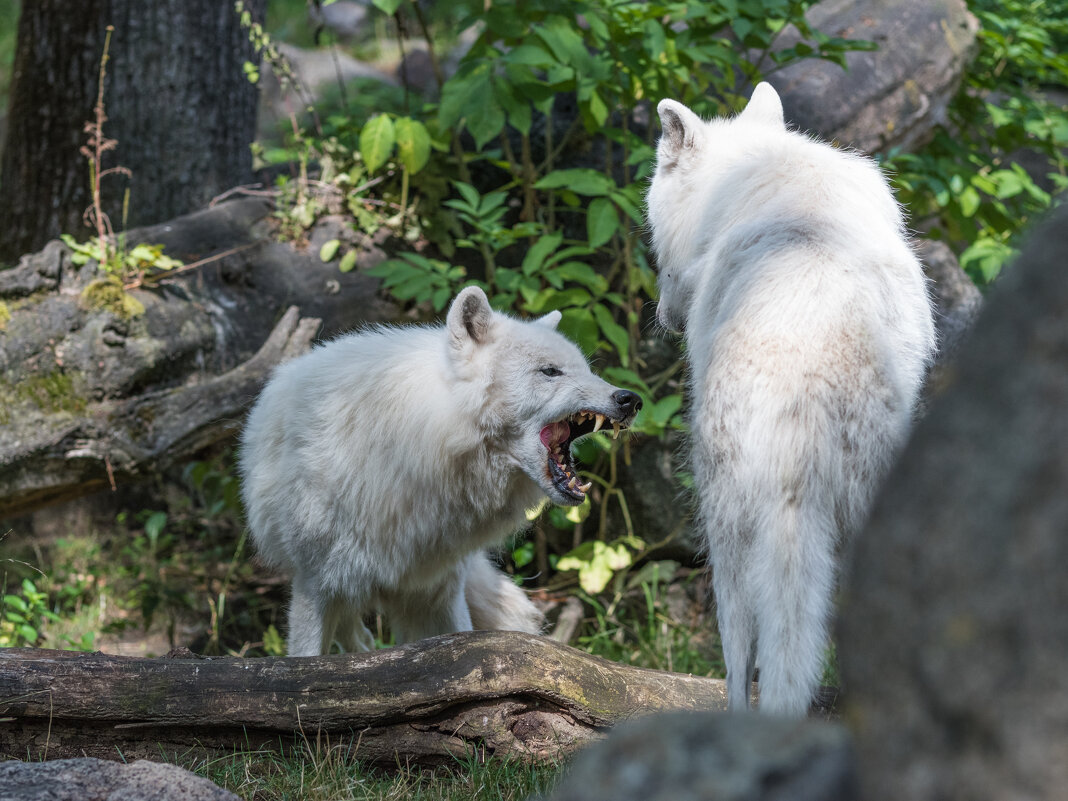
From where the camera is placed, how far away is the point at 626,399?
362 cm

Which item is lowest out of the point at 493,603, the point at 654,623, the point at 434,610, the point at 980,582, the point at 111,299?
the point at 654,623

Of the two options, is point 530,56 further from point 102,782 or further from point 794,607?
point 102,782

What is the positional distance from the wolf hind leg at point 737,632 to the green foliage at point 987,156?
3.87m

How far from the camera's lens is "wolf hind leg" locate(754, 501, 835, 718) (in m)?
2.27

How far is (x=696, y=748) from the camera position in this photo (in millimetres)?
1222

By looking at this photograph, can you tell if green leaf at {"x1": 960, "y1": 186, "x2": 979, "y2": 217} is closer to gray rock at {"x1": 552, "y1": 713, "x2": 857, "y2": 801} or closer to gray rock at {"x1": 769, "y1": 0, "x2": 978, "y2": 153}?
gray rock at {"x1": 769, "y1": 0, "x2": 978, "y2": 153}

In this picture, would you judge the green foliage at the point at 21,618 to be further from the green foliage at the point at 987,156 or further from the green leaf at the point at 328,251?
the green foliage at the point at 987,156

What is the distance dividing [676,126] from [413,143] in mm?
2193

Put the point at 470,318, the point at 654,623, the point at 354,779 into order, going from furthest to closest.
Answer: the point at 654,623 → the point at 470,318 → the point at 354,779

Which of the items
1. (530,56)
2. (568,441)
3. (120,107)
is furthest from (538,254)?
(120,107)

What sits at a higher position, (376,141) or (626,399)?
(376,141)

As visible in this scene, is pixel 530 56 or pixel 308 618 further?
pixel 530 56

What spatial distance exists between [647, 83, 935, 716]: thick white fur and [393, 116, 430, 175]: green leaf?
9.38 ft

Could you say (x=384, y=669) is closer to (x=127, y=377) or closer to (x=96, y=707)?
(x=96, y=707)
